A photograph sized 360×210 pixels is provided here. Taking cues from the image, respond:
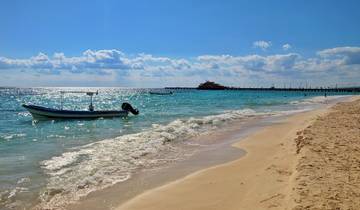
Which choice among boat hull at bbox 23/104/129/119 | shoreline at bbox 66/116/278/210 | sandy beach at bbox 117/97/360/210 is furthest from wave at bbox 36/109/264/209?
boat hull at bbox 23/104/129/119

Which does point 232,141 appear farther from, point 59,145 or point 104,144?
point 59,145

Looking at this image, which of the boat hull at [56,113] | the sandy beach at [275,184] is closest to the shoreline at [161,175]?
the sandy beach at [275,184]

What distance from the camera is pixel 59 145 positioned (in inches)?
674

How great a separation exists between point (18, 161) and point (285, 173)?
8.42m

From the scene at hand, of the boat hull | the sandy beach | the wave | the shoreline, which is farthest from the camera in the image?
the boat hull

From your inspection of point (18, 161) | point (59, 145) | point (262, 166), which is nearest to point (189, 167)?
point (262, 166)

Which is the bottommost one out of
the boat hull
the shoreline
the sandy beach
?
the boat hull

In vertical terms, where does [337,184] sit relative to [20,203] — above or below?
above

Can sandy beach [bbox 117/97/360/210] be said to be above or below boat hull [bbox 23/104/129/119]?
above

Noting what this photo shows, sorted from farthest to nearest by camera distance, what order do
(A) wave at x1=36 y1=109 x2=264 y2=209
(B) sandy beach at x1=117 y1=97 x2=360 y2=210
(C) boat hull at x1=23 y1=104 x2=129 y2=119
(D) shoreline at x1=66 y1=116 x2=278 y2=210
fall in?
(C) boat hull at x1=23 y1=104 x2=129 y2=119, (A) wave at x1=36 y1=109 x2=264 y2=209, (D) shoreline at x1=66 y1=116 x2=278 y2=210, (B) sandy beach at x1=117 y1=97 x2=360 y2=210

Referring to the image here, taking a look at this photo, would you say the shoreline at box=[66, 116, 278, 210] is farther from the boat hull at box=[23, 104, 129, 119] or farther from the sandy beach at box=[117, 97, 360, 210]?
the boat hull at box=[23, 104, 129, 119]

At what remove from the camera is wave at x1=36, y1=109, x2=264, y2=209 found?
898cm

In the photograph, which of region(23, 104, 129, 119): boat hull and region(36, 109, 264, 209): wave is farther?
region(23, 104, 129, 119): boat hull

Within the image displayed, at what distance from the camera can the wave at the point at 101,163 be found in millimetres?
8977
